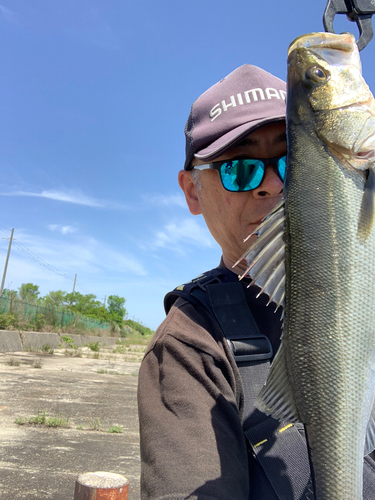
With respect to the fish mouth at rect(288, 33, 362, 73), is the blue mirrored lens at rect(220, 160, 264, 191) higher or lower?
lower

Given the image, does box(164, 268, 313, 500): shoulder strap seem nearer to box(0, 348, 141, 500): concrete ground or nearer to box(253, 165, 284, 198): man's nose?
box(253, 165, 284, 198): man's nose

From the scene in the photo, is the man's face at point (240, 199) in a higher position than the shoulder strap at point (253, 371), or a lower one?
higher

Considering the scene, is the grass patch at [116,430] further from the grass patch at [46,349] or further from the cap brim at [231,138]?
the grass patch at [46,349]

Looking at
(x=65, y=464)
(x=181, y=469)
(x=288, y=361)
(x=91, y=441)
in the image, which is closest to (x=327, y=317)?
(x=288, y=361)

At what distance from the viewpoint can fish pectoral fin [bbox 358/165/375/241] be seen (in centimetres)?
133

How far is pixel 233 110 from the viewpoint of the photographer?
2213 mm

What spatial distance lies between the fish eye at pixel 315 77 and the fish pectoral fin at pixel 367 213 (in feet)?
1.53

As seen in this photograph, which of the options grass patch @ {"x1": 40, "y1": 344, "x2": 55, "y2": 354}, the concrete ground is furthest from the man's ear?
grass patch @ {"x1": 40, "y1": 344, "x2": 55, "y2": 354}

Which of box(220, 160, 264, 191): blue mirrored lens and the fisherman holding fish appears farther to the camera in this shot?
box(220, 160, 264, 191): blue mirrored lens

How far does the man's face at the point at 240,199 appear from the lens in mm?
2129

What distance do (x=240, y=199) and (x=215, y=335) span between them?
0.76m

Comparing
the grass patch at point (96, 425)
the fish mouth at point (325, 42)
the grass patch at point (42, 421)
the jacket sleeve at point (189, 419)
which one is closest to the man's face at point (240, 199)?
the fish mouth at point (325, 42)

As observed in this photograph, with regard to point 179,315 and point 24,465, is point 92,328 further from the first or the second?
point 179,315

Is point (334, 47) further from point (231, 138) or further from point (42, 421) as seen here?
point (42, 421)
